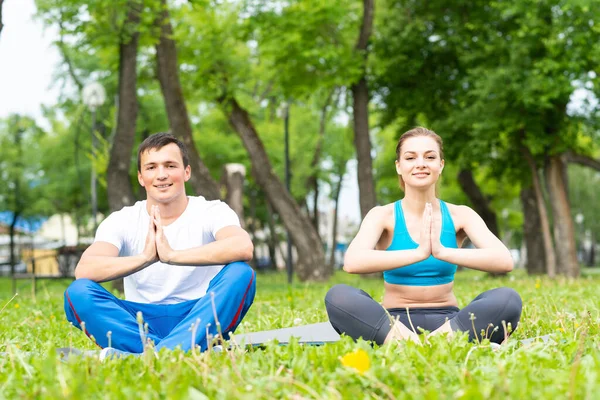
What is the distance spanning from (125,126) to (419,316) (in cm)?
947

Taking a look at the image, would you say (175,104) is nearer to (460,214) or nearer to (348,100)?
(460,214)

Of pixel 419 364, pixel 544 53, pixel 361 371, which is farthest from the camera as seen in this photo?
pixel 544 53

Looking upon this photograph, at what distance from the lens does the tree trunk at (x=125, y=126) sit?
12836 mm

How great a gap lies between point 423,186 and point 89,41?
10.6 m

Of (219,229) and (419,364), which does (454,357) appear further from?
(219,229)

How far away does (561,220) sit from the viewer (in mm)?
20016

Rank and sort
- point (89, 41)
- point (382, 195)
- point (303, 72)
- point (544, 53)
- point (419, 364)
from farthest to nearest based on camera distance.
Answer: point (382, 195) → point (303, 72) → point (544, 53) → point (89, 41) → point (419, 364)

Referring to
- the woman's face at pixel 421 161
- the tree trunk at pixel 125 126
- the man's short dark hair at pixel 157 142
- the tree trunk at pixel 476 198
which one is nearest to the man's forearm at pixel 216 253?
the man's short dark hair at pixel 157 142

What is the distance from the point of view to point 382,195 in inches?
1481

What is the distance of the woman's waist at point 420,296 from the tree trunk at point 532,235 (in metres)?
20.4

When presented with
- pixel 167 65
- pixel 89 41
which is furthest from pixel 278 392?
pixel 167 65

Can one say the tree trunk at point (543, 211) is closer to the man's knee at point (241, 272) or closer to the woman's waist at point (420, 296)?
the woman's waist at point (420, 296)

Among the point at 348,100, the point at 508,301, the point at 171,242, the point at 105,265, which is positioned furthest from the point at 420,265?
the point at 348,100

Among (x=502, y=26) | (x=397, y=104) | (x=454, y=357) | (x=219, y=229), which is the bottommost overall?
(x=454, y=357)
